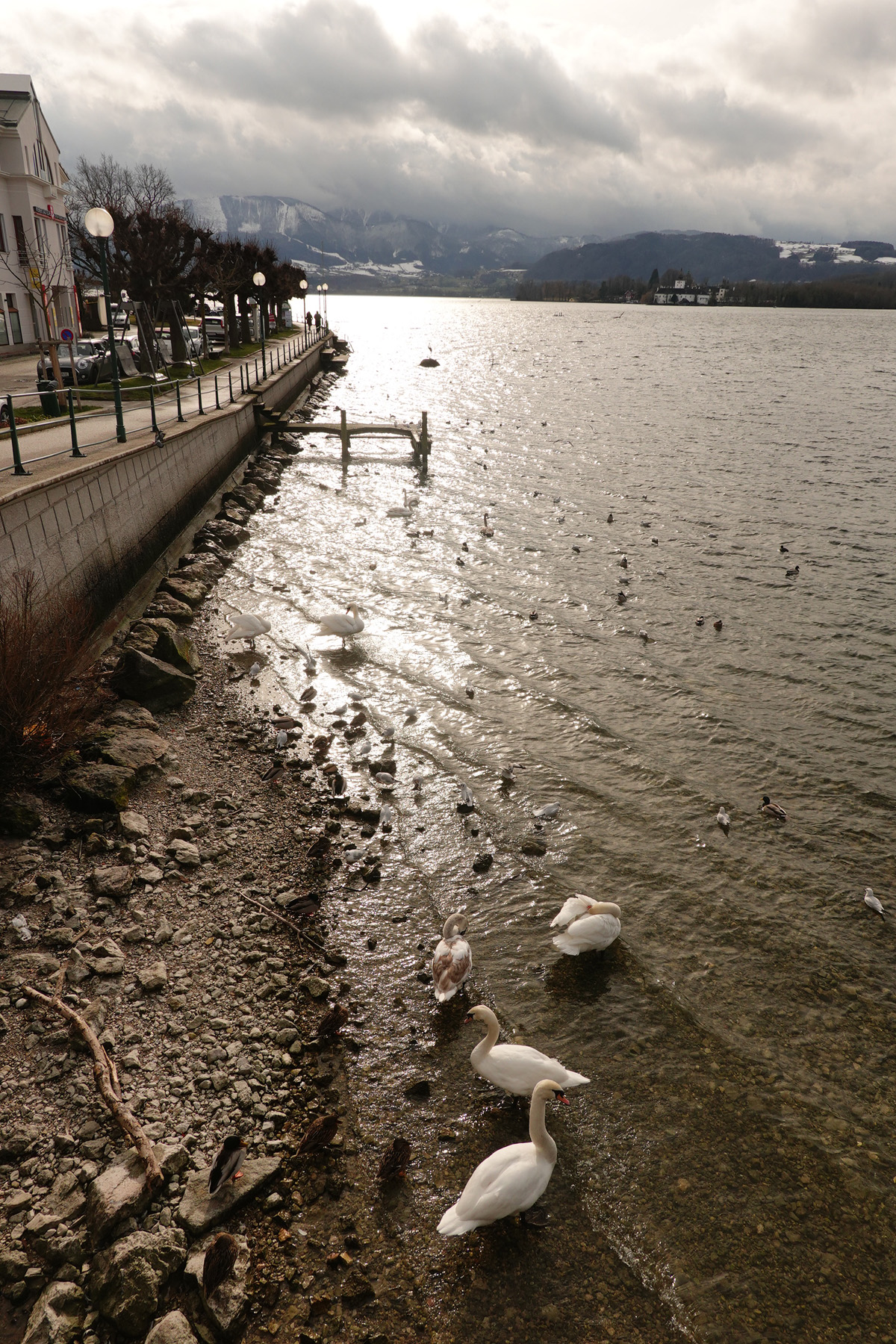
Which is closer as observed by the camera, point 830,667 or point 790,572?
point 830,667

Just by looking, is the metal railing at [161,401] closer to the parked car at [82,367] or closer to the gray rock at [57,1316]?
the parked car at [82,367]

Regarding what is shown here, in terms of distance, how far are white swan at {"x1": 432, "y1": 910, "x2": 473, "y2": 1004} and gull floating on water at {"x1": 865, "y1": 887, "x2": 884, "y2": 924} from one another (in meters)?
4.54

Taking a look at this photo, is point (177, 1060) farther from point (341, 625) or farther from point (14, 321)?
point (14, 321)

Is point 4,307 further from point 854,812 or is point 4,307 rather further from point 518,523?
point 854,812

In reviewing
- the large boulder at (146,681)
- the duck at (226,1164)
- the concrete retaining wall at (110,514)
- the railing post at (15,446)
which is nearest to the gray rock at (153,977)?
the duck at (226,1164)

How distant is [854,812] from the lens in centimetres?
1000

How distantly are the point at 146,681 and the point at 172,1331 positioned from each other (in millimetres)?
7911

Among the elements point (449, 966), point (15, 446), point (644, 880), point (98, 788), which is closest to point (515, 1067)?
point (449, 966)

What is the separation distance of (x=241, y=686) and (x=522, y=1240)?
8921mm

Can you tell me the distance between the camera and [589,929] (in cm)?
724

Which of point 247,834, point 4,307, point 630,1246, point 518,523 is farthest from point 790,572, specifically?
point 4,307

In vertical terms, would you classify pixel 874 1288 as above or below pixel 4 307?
below

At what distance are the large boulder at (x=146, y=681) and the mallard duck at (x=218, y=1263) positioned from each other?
740 cm

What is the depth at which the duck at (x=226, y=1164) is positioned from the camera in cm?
489
